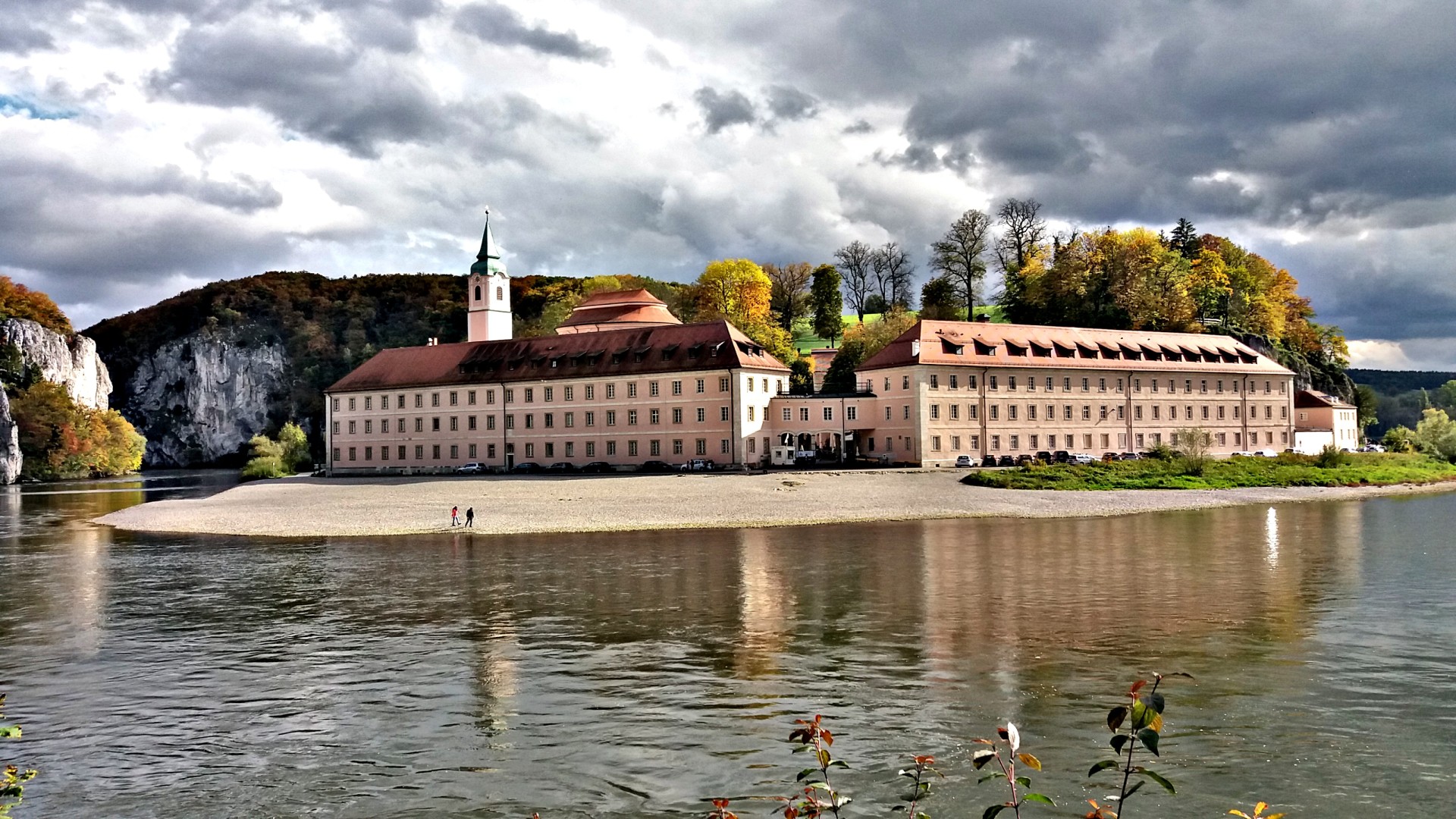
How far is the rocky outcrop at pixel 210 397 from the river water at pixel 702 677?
135 m

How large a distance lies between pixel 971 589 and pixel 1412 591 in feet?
33.1

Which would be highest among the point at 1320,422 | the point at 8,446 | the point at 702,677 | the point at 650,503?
the point at 8,446

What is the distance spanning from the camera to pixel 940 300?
123m

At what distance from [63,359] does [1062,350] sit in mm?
121152

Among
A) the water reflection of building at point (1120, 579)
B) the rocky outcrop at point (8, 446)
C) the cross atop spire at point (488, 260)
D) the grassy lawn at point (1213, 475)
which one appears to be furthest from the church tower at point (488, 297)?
the water reflection of building at point (1120, 579)

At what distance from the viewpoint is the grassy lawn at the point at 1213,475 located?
209 feet

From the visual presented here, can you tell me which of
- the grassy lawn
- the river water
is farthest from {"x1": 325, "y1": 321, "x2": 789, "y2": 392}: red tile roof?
the river water

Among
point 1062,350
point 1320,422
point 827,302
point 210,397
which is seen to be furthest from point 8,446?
point 1320,422

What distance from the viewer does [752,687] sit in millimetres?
17234

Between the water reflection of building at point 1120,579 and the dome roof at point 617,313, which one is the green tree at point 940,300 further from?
the water reflection of building at point 1120,579

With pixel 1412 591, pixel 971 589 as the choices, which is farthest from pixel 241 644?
pixel 1412 591

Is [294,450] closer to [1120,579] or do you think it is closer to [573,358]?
[573,358]

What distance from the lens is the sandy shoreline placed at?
49.0 metres

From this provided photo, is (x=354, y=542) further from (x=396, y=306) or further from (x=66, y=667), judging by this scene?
(x=396, y=306)
